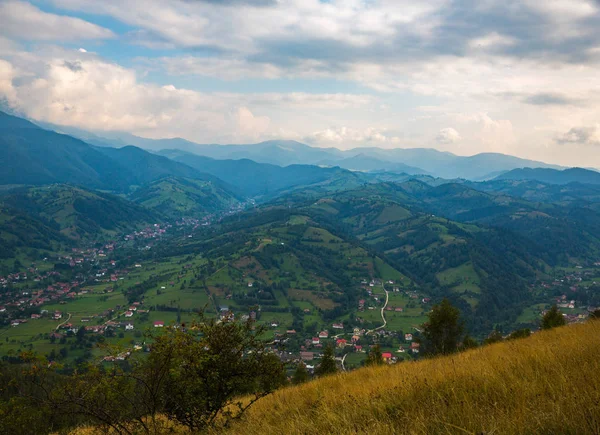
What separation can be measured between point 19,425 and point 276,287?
129 meters

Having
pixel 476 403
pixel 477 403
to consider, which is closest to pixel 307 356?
pixel 477 403

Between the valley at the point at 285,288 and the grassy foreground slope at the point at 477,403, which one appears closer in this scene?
the grassy foreground slope at the point at 477,403

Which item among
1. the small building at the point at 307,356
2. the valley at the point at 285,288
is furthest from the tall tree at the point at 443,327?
the small building at the point at 307,356

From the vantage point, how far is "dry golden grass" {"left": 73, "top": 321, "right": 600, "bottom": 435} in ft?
12.1

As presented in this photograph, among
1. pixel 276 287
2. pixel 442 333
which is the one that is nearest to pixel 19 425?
pixel 442 333

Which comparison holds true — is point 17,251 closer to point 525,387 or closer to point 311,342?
point 311,342

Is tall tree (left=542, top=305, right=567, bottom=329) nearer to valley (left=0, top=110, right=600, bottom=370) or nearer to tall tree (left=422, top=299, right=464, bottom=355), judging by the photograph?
tall tree (left=422, top=299, right=464, bottom=355)

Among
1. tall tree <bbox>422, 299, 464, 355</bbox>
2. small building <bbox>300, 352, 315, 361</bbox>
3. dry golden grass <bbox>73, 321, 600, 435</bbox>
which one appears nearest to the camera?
dry golden grass <bbox>73, 321, 600, 435</bbox>

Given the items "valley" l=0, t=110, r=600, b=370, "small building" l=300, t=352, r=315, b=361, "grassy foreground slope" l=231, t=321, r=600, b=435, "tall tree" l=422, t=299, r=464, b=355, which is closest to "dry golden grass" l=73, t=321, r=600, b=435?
"grassy foreground slope" l=231, t=321, r=600, b=435

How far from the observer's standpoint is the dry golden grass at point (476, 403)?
12.1 feet

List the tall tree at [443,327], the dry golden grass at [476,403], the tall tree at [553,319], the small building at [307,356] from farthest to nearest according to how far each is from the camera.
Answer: the small building at [307,356] → the tall tree at [443,327] → the tall tree at [553,319] → the dry golden grass at [476,403]

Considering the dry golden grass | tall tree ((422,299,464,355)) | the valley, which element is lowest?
the valley

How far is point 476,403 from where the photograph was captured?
14.4ft

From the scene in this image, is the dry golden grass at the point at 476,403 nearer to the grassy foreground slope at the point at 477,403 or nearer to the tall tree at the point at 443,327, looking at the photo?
the grassy foreground slope at the point at 477,403
